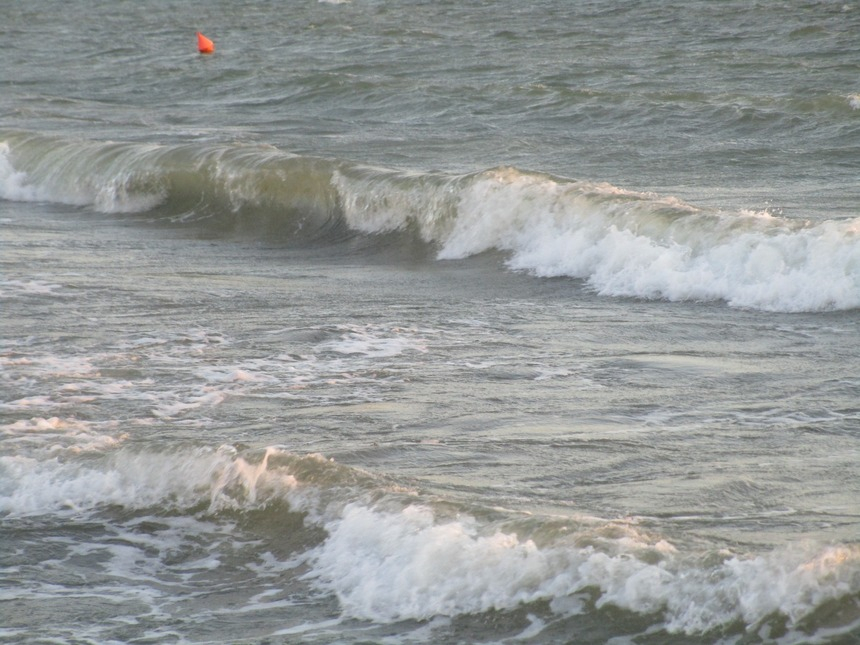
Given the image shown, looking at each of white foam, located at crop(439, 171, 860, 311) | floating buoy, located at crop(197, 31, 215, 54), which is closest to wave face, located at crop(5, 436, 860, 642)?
white foam, located at crop(439, 171, 860, 311)

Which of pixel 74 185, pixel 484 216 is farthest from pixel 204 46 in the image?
→ pixel 484 216

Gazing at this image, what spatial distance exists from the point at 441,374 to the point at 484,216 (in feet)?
17.7

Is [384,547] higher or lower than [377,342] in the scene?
lower

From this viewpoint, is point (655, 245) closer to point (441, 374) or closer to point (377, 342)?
point (377, 342)

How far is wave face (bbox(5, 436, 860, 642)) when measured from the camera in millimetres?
4508

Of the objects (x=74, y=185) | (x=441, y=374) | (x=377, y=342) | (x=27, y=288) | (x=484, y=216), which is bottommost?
(x=441, y=374)

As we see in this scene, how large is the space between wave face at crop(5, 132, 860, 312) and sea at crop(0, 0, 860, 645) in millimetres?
34

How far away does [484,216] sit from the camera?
42.4ft

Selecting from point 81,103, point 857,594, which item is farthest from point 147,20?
point 857,594

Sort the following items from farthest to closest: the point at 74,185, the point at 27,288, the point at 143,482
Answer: the point at 74,185
the point at 27,288
the point at 143,482

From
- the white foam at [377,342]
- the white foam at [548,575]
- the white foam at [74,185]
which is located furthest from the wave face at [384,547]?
the white foam at [74,185]

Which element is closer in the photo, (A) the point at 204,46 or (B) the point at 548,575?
(B) the point at 548,575

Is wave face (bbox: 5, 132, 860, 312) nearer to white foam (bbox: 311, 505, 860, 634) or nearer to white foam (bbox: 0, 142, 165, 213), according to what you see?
white foam (bbox: 0, 142, 165, 213)

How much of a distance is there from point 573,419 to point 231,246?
740 cm
